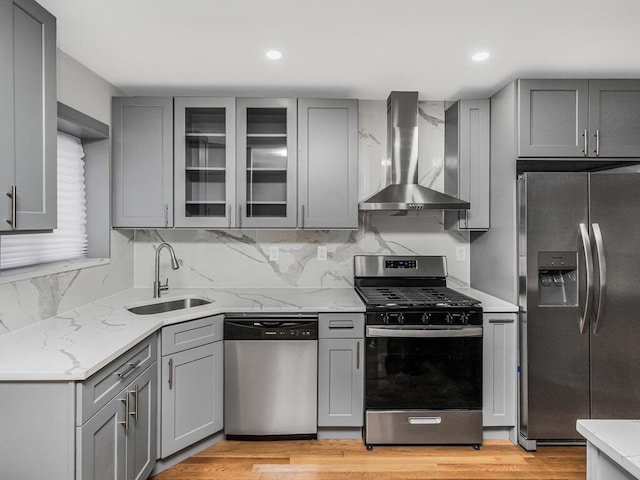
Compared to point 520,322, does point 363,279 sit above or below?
above

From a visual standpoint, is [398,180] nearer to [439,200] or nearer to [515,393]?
[439,200]

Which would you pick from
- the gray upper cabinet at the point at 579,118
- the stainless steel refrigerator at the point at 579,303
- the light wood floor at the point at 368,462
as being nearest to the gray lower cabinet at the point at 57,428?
the light wood floor at the point at 368,462

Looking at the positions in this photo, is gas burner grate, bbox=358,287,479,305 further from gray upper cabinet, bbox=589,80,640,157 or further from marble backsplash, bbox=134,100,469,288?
gray upper cabinet, bbox=589,80,640,157

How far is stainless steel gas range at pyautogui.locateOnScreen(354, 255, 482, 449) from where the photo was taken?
8.33 ft

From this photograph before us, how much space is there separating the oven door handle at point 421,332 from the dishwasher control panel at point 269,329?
393 millimetres

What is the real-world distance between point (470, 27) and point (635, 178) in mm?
1387

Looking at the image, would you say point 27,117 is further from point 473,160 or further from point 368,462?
point 473,160

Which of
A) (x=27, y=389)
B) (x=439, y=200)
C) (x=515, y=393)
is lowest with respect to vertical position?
(x=515, y=393)

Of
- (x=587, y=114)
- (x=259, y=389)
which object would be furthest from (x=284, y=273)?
(x=587, y=114)

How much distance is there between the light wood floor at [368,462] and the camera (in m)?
2.30

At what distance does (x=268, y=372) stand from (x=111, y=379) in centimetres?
107

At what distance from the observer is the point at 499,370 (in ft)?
8.66

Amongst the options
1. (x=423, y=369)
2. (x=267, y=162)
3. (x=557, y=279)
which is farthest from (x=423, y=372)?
(x=267, y=162)

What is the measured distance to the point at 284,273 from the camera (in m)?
3.30
